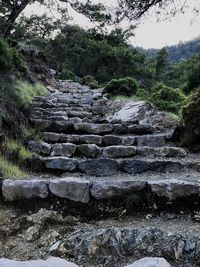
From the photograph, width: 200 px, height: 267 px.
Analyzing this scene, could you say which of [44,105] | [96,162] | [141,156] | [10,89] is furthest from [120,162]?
[44,105]

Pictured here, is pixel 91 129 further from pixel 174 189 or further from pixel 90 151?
pixel 174 189

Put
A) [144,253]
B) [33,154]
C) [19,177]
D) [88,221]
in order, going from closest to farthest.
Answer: [144,253]
[88,221]
[19,177]
[33,154]

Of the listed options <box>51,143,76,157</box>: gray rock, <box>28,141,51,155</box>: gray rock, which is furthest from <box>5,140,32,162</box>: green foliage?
<box>51,143,76,157</box>: gray rock

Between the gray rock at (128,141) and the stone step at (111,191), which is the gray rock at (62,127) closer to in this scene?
the gray rock at (128,141)

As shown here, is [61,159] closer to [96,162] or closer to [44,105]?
[96,162]

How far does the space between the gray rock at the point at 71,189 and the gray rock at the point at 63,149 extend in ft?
6.33

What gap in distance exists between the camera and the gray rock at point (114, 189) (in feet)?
12.0

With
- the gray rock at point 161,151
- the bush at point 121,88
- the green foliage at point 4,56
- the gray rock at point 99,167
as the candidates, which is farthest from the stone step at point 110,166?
the bush at point 121,88

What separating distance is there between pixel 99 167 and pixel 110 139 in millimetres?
1461

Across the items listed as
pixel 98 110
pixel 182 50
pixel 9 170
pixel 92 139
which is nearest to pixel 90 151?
pixel 92 139

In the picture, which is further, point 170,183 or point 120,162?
point 120,162

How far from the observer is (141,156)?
5574mm

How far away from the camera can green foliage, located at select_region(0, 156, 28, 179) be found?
4.23 m

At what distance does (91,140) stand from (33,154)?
1.16 metres
